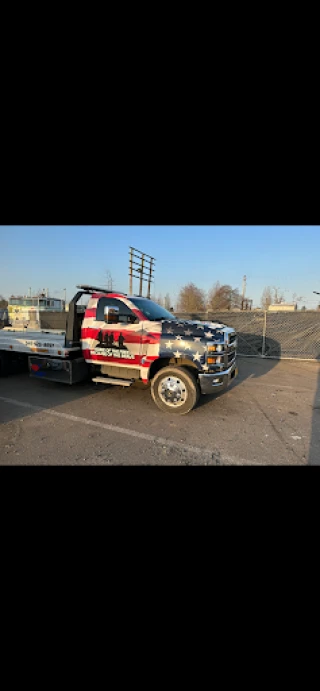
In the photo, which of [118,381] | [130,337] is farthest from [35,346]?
[130,337]

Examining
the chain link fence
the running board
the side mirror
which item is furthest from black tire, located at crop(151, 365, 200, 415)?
the chain link fence

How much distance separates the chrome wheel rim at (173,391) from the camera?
460 centimetres

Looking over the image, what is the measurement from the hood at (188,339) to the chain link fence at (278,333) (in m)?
7.08

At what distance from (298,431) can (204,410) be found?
1.58m

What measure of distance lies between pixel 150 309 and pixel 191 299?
4032 cm

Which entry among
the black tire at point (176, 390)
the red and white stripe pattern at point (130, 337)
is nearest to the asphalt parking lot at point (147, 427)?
the black tire at point (176, 390)

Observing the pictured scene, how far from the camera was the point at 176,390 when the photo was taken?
4.63m

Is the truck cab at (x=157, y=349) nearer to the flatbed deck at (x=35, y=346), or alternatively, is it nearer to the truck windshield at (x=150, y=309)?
the truck windshield at (x=150, y=309)

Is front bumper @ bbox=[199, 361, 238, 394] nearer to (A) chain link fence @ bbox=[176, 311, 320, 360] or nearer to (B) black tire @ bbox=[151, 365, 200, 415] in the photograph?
(B) black tire @ bbox=[151, 365, 200, 415]
